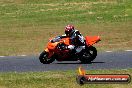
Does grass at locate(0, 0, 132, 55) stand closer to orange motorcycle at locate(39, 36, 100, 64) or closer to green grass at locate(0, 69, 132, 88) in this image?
orange motorcycle at locate(39, 36, 100, 64)

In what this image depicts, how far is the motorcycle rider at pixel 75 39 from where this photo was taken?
2291cm

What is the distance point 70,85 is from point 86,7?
111ft


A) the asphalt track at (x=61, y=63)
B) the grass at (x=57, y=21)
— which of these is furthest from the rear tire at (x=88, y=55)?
the grass at (x=57, y=21)

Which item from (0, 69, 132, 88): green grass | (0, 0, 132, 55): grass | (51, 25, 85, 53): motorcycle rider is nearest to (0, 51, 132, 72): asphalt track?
(51, 25, 85, 53): motorcycle rider

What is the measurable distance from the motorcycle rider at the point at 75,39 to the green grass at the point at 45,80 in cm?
306

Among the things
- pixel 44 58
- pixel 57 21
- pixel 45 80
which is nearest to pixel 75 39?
pixel 44 58

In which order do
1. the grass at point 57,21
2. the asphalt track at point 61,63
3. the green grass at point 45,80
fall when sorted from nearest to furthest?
1. the green grass at point 45,80
2. the asphalt track at point 61,63
3. the grass at point 57,21

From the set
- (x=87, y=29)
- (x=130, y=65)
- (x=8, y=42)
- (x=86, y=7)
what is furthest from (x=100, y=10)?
(x=130, y=65)

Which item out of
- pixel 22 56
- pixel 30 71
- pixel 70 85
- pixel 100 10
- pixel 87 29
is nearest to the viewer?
pixel 70 85

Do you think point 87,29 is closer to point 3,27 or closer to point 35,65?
point 3,27

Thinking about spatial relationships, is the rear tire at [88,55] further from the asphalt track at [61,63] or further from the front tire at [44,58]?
the front tire at [44,58]

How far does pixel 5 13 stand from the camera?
48281 millimetres

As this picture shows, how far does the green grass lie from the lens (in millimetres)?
16734

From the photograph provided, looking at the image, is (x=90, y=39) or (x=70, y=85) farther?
(x=90, y=39)
